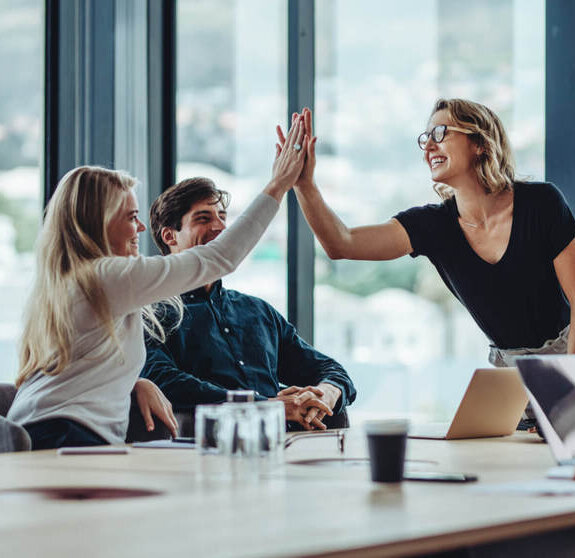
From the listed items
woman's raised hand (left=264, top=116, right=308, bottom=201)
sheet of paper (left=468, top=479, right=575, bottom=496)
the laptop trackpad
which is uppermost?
woman's raised hand (left=264, top=116, right=308, bottom=201)

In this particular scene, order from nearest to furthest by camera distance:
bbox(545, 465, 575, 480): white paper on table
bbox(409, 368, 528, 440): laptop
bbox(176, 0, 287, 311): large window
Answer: bbox(545, 465, 575, 480): white paper on table < bbox(409, 368, 528, 440): laptop < bbox(176, 0, 287, 311): large window

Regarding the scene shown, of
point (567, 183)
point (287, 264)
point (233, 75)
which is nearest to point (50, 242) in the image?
point (287, 264)

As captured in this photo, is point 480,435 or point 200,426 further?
point 480,435

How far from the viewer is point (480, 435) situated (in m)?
2.21

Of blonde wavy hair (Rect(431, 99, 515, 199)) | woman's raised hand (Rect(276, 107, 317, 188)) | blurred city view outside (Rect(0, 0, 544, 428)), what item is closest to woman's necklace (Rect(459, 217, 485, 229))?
blonde wavy hair (Rect(431, 99, 515, 199))

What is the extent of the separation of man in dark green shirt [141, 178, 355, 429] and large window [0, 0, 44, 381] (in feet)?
3.54

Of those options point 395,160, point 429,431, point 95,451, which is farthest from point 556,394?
point 395,160

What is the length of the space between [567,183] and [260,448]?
238 centimetres

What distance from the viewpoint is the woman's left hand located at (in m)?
2.35

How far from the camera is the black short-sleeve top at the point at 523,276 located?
2.75 m

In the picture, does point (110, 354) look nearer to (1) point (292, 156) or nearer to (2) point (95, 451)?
(2) point (95, 451)

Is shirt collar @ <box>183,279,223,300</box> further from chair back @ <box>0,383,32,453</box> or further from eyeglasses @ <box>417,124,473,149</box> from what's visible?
chair back @ <box>0,383,32,453</box>

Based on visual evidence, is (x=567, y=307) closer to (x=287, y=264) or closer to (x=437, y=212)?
(x=437, y=212)

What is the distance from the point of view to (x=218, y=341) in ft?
9.54
